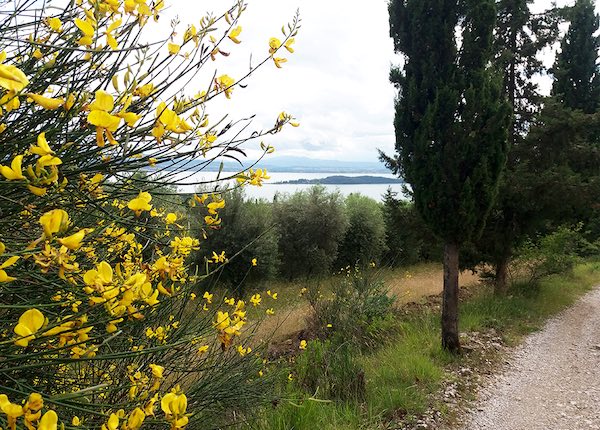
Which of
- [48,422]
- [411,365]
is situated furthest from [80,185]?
[411,365]

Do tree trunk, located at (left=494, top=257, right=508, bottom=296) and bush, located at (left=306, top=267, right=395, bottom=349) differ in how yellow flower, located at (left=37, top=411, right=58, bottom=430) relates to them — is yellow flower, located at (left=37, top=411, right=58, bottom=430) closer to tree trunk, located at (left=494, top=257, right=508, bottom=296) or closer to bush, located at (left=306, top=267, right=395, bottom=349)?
bush, located at (left=306, top=267, right=395, bottom=349)

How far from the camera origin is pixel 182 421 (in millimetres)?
919

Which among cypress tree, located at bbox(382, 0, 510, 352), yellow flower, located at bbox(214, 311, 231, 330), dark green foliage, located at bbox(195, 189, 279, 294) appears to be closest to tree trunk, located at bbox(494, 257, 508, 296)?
cypress tree, located at bbox(382, 0, 510, 352)

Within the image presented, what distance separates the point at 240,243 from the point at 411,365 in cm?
1012

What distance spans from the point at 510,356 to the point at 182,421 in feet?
23.8

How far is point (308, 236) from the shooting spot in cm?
1922

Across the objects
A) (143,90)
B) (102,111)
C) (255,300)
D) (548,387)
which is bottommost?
(548,387)

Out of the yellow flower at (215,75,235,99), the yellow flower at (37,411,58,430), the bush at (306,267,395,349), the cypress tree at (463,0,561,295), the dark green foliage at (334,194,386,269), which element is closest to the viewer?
the yellow flower at (37,411,58,430)

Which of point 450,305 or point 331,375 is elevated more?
point 450,305

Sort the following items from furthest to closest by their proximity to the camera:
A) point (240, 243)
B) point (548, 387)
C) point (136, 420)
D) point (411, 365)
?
point (240, 243)
point (548, 387)
point (411, 365)
point (136, 420)

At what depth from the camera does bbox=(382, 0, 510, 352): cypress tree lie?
20.0 feet

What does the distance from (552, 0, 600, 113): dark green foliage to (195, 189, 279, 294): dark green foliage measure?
10893 millimetres

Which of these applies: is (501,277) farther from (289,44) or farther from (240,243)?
(289,44)

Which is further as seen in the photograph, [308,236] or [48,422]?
[308,236]
